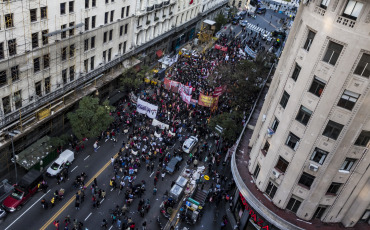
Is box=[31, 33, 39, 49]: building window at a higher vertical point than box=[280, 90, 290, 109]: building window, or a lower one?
lower

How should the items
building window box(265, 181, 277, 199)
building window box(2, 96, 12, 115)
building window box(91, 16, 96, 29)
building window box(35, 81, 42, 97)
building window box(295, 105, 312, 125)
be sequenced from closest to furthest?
building window box(295, 105, 312, 125) < building window box(265, 181, 277, 199) < building window box(2, 96, 12, 115) < building window box(35, 81, 42, 97) < building window box(91, 16, 96, 29)

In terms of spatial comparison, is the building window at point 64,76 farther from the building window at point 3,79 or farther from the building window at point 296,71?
the building window at point 296,71

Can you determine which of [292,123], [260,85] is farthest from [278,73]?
[260,85]

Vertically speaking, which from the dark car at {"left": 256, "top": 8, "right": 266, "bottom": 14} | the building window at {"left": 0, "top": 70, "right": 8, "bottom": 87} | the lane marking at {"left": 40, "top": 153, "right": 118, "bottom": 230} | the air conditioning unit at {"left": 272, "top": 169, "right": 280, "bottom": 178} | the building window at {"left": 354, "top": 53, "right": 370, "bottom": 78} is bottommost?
the lane marking at {"left": 40, "top": 153, "right": 118, "bottom": 230}

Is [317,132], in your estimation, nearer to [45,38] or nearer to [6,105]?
[45,38]

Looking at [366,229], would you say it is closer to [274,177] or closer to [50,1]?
[274,177]

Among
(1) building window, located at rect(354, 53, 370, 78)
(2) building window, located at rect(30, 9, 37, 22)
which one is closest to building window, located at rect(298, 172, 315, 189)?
(1) building window, located at rect(354, 53, 370, 78)

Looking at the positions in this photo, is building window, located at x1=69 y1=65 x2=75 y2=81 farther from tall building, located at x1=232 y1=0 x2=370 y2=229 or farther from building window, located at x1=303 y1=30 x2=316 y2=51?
building window, located at x1=303 y1=30 x2=316 y2=51
